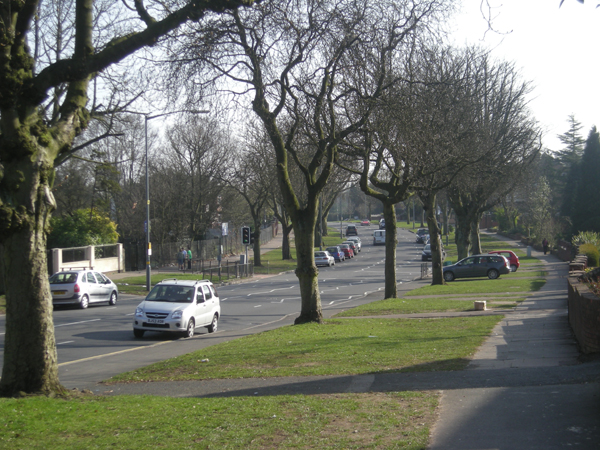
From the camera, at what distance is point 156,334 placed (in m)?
18.3

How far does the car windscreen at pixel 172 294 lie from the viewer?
58.2 feet

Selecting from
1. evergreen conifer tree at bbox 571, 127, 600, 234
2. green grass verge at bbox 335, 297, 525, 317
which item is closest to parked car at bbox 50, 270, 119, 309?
green grass verge at bbox 335, 297, 525, 317

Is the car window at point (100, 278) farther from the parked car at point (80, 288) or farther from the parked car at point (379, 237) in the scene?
the parked car at point (379, 237)

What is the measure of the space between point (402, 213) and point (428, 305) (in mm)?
139052

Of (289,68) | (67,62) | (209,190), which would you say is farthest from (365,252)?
(67,62)

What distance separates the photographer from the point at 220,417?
677 centimetres

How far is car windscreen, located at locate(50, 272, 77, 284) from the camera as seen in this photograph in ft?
82.2

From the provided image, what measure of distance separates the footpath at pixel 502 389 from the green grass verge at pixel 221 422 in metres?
0.46

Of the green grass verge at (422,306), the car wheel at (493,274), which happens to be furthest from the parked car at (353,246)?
the green grass verge at (422,306)

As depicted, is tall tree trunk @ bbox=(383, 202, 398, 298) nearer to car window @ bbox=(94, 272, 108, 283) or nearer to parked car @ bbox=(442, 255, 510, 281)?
car window @ bbox=(94, 272, 108, 283)

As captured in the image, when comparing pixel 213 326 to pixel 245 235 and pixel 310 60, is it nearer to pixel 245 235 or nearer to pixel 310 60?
pixel 310 60

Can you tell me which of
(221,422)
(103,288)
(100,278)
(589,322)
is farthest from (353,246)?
Result: (221,422)

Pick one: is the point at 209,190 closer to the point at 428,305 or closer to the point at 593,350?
the point at 428,305

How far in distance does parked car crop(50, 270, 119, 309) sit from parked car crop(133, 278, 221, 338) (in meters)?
8.36
